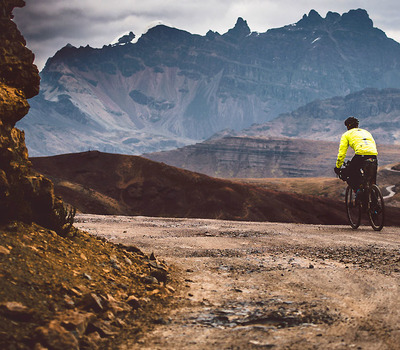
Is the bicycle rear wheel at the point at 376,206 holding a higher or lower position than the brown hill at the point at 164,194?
higher

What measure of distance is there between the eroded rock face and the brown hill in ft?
93.9

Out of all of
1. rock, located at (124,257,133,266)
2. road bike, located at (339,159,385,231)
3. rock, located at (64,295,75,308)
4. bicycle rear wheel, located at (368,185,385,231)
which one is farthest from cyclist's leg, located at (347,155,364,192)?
rock, located at (64,295,75,308)

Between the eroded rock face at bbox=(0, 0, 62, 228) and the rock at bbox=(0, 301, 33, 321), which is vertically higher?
the eroded rock face at bbox=(0, 0, 62, 228)

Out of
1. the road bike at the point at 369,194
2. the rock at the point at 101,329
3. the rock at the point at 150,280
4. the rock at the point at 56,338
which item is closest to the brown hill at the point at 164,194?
the road bike at the point at 369,194

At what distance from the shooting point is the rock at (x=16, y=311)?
4594 mm

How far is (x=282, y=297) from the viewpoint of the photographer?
6.41 m

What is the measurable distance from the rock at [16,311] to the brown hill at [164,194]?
31990 millimetres

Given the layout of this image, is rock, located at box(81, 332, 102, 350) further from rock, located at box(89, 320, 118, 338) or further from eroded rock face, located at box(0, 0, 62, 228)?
eroded rock face, located at box(0, 0, 62, 228)

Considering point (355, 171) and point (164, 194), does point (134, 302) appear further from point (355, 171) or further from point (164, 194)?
point (164, 194)

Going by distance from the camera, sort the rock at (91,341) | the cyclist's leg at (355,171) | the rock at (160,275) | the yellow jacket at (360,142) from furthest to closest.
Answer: the cyclist's leg at (355,171), the yellow jacket at (360,142), the rock at (160,275), the rock at (91,341)

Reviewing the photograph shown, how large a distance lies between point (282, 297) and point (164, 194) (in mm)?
36189

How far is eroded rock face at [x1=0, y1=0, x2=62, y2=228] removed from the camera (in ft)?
23.2

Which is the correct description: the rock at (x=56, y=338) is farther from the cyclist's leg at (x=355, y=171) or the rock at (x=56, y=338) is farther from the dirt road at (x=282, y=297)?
the cyclist's leg at (x=355, y=171)

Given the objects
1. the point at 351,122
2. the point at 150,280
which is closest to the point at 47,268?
the point at 150,280
